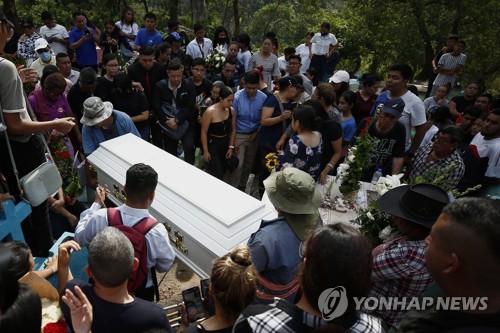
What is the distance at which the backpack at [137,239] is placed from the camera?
2.21 meters

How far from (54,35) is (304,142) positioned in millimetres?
6313

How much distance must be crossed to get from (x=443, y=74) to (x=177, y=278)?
22.5ft

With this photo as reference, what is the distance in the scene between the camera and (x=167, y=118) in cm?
486

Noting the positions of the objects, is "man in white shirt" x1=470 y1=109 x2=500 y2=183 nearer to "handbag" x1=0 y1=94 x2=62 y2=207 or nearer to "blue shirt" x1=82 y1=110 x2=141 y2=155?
"blue shirt" x1=82 y1=110 x2=141 y2=155

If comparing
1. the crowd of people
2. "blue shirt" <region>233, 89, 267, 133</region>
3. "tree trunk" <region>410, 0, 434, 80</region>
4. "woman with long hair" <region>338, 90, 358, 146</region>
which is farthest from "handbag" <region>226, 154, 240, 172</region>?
"tree trunk" <region>410, 0, 434, 80</region>

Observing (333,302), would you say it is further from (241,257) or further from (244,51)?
(244,51)

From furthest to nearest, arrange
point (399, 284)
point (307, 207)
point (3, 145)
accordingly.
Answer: point (3, 145)
point (307, 207)
point (399, 284)

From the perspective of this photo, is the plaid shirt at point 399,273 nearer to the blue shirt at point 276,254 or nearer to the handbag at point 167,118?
the blue shirt at point 276,254

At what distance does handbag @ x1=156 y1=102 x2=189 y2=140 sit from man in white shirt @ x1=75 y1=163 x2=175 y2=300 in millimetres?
2525

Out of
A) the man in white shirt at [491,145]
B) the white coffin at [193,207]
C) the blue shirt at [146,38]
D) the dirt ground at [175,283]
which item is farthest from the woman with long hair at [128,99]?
the man in white shirt at [491,145]

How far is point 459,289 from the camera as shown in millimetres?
1341

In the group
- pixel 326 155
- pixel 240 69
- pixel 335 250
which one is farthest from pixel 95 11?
pixel 335 250

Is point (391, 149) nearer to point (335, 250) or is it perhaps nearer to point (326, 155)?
point (326, 155)

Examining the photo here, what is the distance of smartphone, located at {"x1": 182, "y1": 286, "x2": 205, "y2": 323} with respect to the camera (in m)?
2.18
